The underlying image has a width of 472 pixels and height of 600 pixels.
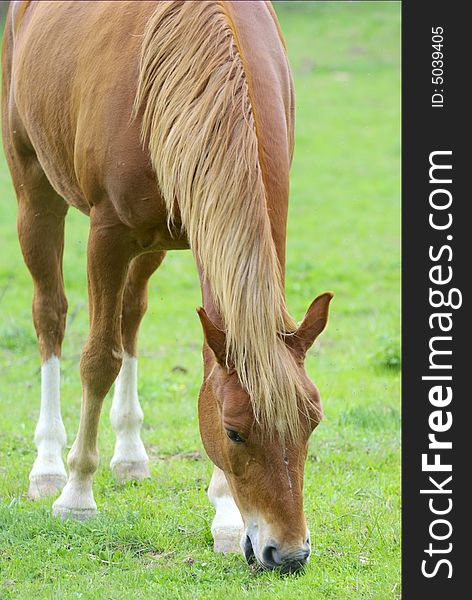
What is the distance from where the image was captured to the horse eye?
3.38m

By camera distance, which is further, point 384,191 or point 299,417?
point 384,191

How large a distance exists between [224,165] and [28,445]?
8.78 ft

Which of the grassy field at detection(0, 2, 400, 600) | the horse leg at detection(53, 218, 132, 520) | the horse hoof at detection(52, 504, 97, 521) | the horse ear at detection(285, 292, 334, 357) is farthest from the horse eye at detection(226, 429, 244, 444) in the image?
the horse hoof at detection(52, 504, 97, 521)

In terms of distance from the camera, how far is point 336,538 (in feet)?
13.6

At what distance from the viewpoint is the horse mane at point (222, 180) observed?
333 centimetres

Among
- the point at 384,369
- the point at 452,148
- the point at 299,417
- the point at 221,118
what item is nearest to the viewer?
the point at 299,417

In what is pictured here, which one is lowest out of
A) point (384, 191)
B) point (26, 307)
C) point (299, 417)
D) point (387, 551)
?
point (387, 551)

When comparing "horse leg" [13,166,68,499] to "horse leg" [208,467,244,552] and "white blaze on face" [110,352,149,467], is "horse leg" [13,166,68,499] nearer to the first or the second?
"white blaze on face" [110,352,149,467]

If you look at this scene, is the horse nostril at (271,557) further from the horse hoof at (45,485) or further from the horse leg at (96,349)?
the horse hoof at (45,485)

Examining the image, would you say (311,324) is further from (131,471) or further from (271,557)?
(131,471)

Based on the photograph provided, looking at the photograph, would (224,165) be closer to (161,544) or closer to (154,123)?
(154,123)

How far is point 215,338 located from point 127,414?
2000mm

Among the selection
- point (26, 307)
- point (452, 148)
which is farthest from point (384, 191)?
point (452, 148)

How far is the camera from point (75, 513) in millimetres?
4492
